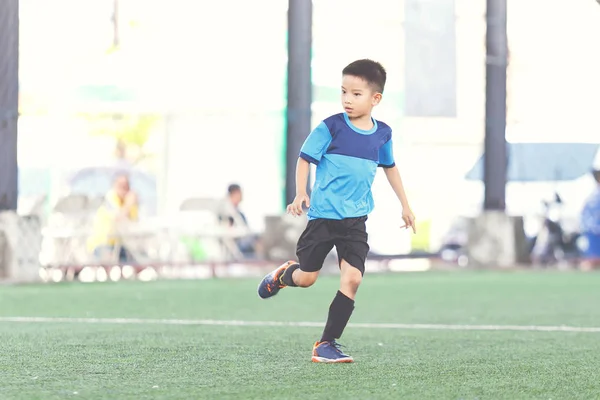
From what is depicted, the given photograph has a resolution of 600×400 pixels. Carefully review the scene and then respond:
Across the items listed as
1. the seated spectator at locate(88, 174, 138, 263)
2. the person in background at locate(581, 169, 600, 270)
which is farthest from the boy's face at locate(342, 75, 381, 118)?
the person in background at locate(581, 169, 600, 270)

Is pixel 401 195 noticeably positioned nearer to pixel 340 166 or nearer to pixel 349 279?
pixel 340 166

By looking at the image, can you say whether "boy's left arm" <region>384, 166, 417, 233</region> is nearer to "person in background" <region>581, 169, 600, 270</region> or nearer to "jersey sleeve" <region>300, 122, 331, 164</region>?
"jersey sleeve" <region>300, 122, 331, 164</region>

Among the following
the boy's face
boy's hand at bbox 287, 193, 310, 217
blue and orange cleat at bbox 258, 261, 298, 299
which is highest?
the boy's face

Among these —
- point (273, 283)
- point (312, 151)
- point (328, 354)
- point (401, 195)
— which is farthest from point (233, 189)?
point (328, 354)

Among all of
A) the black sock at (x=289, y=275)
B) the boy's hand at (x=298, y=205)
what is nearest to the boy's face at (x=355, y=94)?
the boy's hand at (x=298, y=205)

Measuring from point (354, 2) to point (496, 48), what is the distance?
206cm

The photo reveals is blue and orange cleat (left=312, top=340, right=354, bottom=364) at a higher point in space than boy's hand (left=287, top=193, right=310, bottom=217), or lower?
lower

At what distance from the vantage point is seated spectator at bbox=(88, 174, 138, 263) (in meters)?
16.2

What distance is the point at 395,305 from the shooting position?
11328mm

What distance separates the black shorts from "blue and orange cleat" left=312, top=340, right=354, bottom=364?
408 millimetres

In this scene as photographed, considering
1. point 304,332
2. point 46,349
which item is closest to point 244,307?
point 304,332

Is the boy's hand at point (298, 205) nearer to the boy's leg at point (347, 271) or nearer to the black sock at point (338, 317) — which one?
the boy's leg at point (347, 271)

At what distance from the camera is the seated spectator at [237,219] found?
17.4 meters

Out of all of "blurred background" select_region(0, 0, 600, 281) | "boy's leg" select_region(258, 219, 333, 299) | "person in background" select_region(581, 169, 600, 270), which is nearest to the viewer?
"boy's leg" select_region(258, 219, 333, 299)
